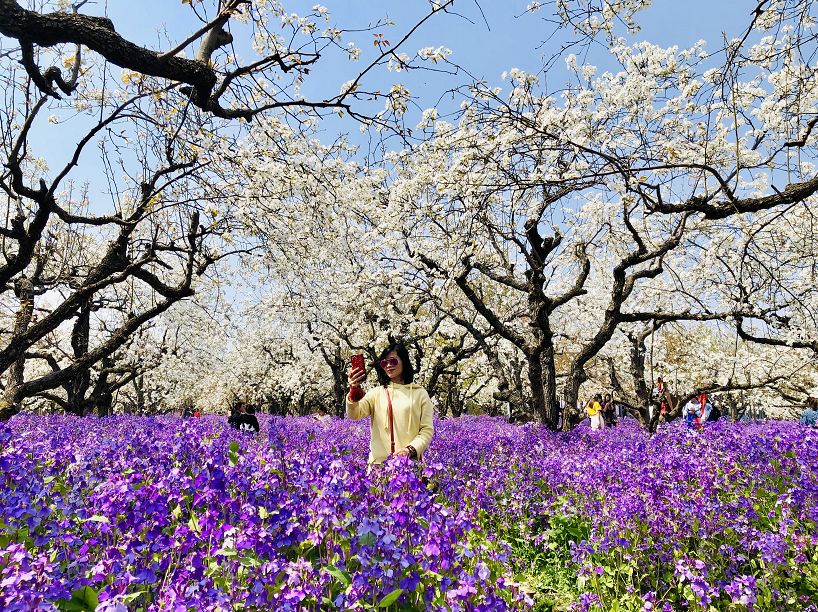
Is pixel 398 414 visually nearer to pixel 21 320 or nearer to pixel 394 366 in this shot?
pixel 394 366

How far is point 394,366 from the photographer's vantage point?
202 inches

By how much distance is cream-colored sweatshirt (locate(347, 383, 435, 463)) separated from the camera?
5012 millimetres

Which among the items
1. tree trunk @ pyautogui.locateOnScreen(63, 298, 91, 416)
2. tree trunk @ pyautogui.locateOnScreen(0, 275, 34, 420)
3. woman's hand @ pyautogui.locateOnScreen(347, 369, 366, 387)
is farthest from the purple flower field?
tree trunk @ pyautogui.locateOnScreen(63, 298, 91, 416)

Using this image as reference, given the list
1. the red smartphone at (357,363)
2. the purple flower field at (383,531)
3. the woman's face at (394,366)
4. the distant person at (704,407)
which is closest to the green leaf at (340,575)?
the purple flower field at (383,531)

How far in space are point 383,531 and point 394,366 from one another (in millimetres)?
2627

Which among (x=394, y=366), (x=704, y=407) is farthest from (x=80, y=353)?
(x=704, y=407)

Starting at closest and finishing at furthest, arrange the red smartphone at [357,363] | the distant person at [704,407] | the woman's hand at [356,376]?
the red smartphone at [357,363], the woman's hand at [356,376], the distant person at [704,407]

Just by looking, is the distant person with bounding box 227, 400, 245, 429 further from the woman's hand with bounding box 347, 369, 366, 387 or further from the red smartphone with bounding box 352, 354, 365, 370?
the red smartphone with bounding box 352, 354, 365, 370

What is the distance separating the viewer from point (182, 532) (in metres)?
2.69

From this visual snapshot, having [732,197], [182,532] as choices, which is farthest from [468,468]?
[182,532]

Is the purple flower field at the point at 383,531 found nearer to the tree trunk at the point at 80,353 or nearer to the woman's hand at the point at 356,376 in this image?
the woman's hand at the point at 356,376

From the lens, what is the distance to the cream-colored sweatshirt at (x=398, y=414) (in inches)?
197

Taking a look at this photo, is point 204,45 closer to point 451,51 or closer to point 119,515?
point 451,51

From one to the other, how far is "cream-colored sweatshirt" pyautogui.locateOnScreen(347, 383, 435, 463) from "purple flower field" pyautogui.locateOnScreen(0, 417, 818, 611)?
65cm
